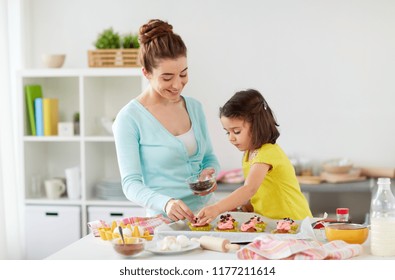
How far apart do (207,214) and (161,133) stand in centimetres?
31

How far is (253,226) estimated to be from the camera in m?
1.73

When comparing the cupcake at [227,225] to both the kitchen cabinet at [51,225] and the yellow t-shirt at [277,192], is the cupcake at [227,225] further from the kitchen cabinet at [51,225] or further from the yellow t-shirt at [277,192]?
the kitchen cabinet at [51,225]

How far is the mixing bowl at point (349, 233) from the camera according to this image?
64.7 inches

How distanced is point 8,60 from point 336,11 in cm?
125

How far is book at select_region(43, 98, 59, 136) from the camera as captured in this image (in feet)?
11.4

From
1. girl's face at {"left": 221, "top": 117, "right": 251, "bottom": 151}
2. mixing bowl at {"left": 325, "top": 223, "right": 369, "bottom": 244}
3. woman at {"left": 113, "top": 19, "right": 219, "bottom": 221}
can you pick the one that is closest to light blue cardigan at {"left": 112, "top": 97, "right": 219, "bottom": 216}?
woman at {"left": 113, "top": 19, "right": 219, "bottom": 221}

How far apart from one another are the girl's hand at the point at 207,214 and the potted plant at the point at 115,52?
1663 mm

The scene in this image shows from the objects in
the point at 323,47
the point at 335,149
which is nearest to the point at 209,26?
the point at 323,47

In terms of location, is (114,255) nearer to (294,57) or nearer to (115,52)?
(294,57)

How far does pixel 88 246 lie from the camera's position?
1.69m

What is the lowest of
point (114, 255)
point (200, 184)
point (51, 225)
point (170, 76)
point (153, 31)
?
point (51, 225)

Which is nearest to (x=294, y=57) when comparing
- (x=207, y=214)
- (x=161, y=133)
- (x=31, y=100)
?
(x=161, y=133)

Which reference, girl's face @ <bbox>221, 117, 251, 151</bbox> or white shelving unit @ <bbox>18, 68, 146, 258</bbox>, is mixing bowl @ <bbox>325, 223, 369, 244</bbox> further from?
white shelving unit @ <bbox>18, 68, 146, 258</bbox>

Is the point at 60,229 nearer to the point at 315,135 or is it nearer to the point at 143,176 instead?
the point at 315,135
